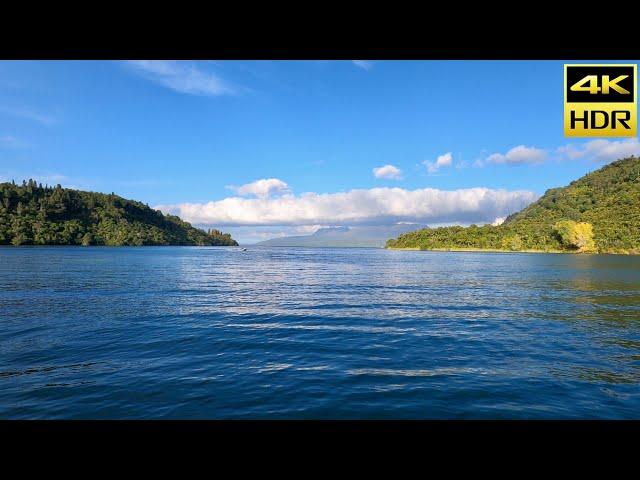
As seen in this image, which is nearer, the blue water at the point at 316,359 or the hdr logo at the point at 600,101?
the hdr logo at the point at 600,101

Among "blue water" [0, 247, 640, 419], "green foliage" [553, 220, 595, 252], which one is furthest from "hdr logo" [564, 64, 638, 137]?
"green foliage" [553, 220, 595, 252]

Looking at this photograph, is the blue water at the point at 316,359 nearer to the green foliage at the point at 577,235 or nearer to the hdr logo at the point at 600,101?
the hdr logo at the point at 600,101

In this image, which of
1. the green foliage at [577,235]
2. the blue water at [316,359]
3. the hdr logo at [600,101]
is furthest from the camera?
the green foliage at [577,235]

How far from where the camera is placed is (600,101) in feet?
27.3

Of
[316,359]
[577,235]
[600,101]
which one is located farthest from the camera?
[577,235]

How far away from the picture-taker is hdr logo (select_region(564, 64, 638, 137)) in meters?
7.83

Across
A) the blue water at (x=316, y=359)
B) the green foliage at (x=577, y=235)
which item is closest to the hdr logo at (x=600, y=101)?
the blue water at (x=316, y=359)

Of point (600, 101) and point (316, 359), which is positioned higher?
point (600, 101)

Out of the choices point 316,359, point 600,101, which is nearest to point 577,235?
point 316,359

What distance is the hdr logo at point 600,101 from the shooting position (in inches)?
308

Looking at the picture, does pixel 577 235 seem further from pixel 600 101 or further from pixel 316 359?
pixel 600 101
